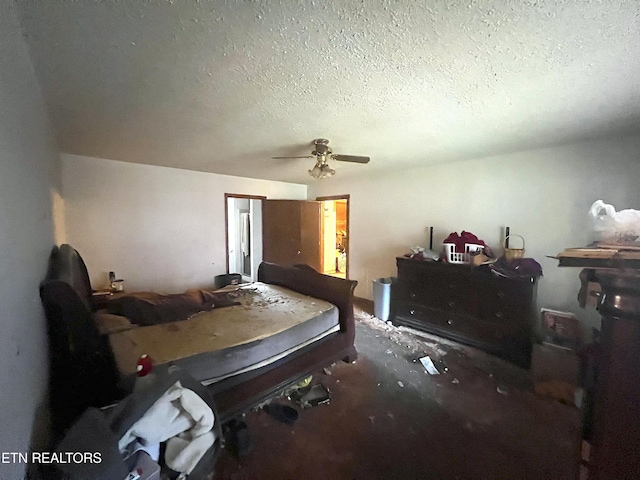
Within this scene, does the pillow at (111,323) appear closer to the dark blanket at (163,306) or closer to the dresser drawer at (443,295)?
the dark blanket at (163,306)

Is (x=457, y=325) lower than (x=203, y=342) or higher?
lower

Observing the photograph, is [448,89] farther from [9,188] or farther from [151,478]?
[151,478]

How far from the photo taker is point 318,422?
1.84 meters

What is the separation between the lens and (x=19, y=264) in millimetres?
1054

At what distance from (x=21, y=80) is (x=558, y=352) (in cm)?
385

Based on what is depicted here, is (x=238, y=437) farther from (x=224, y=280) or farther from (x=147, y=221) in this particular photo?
(x=147, y=221)

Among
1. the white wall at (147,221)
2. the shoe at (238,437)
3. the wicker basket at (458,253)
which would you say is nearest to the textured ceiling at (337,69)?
the white wall at (147,221)

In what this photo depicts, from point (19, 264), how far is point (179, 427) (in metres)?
0.97

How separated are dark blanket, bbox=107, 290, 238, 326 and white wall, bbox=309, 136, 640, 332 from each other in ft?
8.05

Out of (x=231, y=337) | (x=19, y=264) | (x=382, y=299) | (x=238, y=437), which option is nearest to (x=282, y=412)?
(x=238, y=437)

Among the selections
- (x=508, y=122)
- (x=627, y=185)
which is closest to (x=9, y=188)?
(x=508, y=122)

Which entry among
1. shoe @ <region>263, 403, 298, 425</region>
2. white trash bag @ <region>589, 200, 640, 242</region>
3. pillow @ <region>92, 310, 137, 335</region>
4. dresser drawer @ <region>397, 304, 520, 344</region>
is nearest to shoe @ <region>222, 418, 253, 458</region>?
shoe @ <region>263, 403, 298, 425</region>

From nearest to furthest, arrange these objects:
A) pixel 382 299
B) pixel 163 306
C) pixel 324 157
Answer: pixel 163 306, pixel 324 157, pixel 382 299

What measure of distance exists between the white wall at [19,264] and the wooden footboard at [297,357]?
2.79 ft
